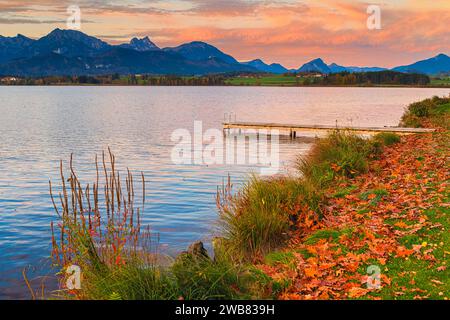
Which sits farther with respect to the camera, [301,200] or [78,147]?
[78,147]

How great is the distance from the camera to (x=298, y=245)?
1200 cm

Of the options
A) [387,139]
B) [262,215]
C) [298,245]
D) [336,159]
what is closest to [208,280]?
[298,245]

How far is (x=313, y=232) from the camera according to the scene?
12656mm

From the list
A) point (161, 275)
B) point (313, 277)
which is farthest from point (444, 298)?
point (161, 275)

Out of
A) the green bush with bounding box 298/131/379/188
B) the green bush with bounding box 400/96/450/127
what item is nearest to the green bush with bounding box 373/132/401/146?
the green bush with bounding box 298/131/379/188

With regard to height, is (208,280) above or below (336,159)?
below

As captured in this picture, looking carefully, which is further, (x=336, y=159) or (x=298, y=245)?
(x=336, y=159)

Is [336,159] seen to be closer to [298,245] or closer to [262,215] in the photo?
[262,215]

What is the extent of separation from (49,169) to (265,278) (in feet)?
81.3

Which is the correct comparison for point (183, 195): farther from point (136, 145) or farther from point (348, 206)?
point (136, 145)

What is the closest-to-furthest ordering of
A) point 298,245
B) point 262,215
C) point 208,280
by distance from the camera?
point 208,280, point 298,245, point 262,215

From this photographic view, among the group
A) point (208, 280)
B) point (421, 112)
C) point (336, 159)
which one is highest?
point (421, 112)

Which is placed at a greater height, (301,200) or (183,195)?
→ (301,200)

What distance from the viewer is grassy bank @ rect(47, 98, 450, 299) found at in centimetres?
849
